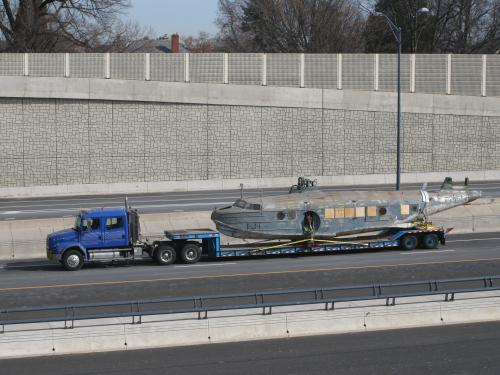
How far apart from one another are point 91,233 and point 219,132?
93.8ft

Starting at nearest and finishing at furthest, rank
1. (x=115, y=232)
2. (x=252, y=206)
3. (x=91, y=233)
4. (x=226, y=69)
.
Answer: (x=91, y=233) < (x=115, y=232) < (x=252, y=206) < (x=226, y=69)

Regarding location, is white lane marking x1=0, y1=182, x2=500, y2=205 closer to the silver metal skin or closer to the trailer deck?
the silver metal skin

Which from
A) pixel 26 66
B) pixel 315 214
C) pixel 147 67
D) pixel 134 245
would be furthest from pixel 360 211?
pixel 26 66

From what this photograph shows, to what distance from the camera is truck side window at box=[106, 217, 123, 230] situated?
31.2 metres

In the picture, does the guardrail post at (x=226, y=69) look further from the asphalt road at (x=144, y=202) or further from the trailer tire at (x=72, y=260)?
the trailer tire at (x=72, y=260)

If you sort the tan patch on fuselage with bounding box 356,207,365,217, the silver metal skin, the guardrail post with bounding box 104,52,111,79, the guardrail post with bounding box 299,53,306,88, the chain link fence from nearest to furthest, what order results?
1. the silver metal skin
2. the tan patch on fuselage with bounding box 356,207,365,217
3. the chain link fence
4. the guardrail post with bounding box 104,52,111,79
5. the guardrail post with bounding box 299,53,306,88

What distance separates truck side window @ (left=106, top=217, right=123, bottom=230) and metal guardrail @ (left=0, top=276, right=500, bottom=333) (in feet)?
25.3

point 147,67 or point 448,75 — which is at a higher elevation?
point 147,67

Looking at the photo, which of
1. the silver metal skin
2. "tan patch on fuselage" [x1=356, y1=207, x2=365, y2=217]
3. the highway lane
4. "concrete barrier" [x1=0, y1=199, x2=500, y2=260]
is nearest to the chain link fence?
"concrete barrier" [x1=0, y1=199, x2=500, y2=260]

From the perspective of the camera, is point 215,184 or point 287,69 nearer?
point 215,184

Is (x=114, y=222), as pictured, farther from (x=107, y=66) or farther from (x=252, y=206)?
(x=107, y=66)

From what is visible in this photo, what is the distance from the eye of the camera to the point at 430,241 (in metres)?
34.4

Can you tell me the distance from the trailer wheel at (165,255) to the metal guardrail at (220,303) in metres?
7.13

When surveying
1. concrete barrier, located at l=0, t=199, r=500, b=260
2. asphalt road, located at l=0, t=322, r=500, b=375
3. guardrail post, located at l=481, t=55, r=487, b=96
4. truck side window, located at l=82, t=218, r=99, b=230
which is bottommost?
asphalt road, located at l=0, t=322, r=500, b=375
